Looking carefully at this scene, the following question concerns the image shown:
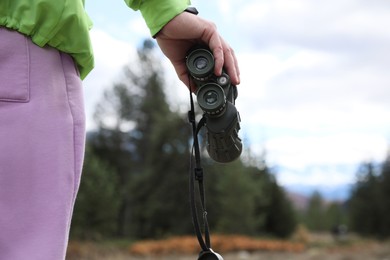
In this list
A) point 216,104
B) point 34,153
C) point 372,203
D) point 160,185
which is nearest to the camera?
point 34,153

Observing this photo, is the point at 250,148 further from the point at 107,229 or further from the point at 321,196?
the point at 321,196

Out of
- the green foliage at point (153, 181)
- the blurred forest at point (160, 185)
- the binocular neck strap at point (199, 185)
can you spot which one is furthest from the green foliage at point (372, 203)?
the binocular neck strap at point (199, 185)

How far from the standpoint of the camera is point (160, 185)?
23969 millimetres

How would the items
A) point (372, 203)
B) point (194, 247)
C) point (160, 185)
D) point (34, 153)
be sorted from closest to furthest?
1. point (34, 153)
2. point (194, 247)
3. point (160, 185)
4. point (372, 203)

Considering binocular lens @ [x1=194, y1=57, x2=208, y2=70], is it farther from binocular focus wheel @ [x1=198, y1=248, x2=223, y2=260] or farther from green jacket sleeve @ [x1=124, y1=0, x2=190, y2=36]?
binocular focus wheel @ [x1=198, y1=248, x2=223, y2=260]

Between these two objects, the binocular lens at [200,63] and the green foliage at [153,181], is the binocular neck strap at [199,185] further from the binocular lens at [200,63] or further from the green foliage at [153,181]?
the green foliage at [153,181]

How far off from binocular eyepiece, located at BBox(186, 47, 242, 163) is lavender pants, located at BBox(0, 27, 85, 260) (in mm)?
327

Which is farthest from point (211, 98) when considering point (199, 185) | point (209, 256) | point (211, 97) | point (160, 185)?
point (160, 185)

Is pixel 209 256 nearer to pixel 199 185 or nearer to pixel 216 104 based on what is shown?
pixel 199 185

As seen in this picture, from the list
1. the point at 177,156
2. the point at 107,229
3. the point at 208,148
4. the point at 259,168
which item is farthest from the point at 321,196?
the point at 208,148

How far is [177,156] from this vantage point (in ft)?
78.5

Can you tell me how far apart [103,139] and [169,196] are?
575 centimetres

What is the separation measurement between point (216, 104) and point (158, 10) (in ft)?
0.82

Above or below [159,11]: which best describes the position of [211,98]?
below
